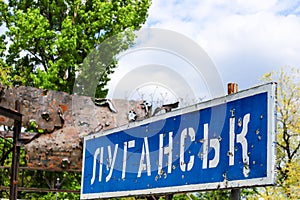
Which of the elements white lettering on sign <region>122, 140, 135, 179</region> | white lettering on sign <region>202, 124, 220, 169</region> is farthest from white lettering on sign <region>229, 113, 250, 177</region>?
white lettering on sign <region>122, 140, 135, 179</region>

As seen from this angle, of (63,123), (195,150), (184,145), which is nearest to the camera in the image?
(195,150)

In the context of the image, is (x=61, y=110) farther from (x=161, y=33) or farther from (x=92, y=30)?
(x=92, y=30)

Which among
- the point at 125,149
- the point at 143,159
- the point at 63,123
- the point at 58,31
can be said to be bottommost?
the point at 143,159

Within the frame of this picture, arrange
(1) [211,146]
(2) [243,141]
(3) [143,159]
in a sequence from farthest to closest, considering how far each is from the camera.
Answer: (3) [143,159] < (1) [211,146] < (2) [243,141]

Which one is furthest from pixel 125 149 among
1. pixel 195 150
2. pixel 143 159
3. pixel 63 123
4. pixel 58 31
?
pixel 58 31

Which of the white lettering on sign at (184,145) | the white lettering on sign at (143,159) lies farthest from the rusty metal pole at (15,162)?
the white lettering on sign at (184,145)

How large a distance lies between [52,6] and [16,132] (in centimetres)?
1191

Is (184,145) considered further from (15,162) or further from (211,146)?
(15,162)

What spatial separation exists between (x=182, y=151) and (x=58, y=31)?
1429cm

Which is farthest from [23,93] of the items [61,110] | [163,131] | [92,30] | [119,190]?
[92,30]

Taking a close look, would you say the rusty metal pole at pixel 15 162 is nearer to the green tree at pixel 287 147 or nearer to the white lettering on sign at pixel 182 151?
the white lettering on sign at pixel 182 151

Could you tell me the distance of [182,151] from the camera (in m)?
4.25

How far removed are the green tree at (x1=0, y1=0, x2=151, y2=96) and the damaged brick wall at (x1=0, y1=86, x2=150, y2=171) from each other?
8.35 meters

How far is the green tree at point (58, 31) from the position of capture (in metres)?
16.5
